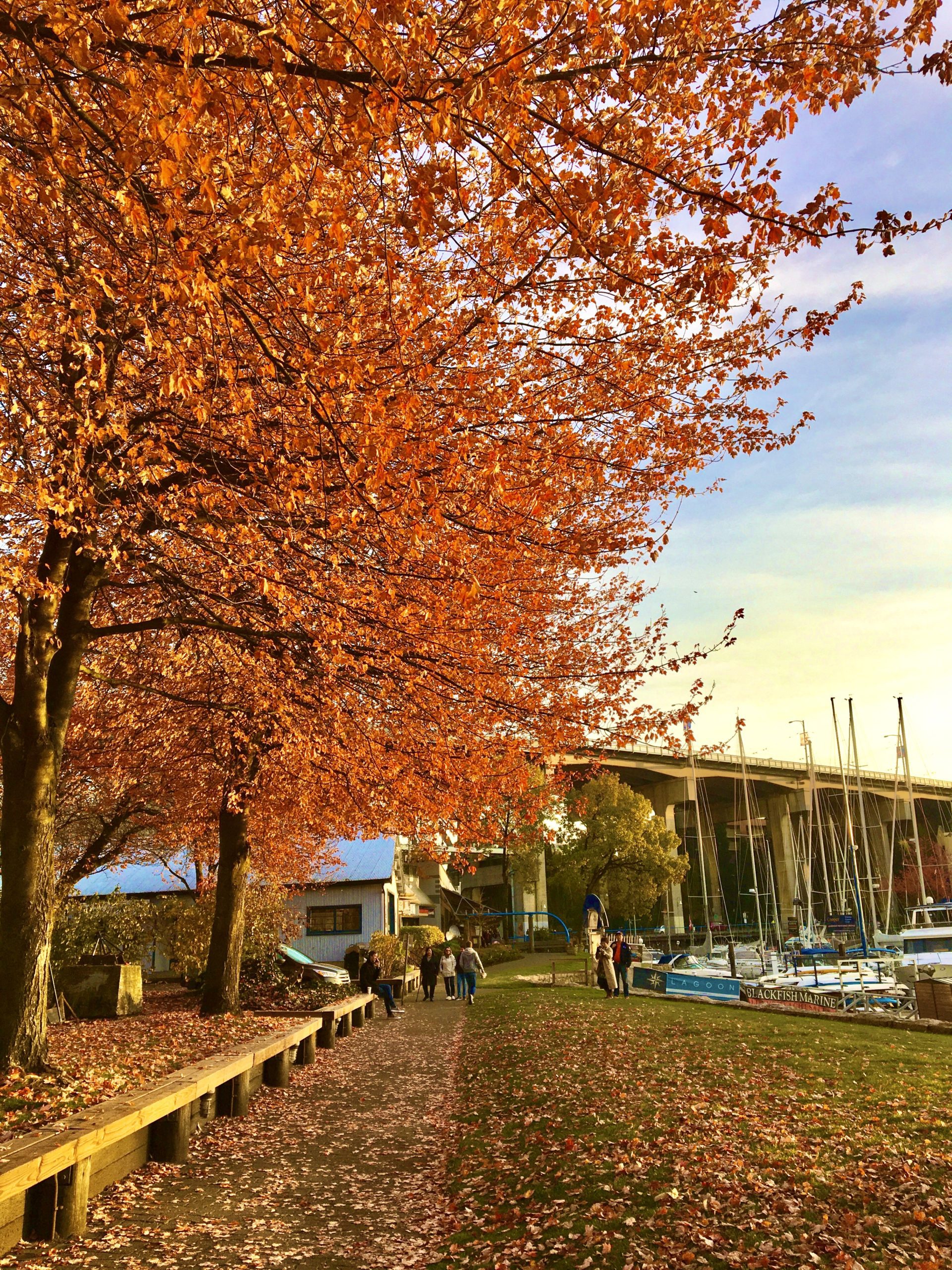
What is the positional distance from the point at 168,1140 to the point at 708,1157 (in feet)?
17.2

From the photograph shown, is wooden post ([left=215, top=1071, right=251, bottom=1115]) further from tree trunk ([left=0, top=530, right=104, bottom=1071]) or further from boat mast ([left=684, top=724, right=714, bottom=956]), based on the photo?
boat mast ([left=684, top=724, right=714, bottom=956])

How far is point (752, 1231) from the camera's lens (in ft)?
19.5

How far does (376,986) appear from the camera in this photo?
2669 cm

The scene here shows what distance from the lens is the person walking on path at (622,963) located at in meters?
27.7

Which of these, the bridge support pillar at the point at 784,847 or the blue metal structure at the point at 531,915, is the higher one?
the bridge support pillar at the point at 784,847

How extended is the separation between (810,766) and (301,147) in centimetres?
5251

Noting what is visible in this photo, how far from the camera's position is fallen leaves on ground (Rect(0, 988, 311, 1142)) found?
761 centimetres

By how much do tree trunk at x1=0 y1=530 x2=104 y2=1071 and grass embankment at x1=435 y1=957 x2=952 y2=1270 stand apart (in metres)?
4.49

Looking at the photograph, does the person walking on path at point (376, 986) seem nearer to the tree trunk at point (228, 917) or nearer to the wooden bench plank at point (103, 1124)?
the tree trunk at point (228, 917)

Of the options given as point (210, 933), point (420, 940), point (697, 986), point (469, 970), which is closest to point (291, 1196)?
point (210, 933)

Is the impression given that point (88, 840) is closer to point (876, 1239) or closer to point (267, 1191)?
point (267, 1191)

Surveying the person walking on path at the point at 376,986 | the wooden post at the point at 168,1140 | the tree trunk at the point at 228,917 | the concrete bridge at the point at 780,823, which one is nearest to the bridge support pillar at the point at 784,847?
the concrete bridge at the point at 780,823

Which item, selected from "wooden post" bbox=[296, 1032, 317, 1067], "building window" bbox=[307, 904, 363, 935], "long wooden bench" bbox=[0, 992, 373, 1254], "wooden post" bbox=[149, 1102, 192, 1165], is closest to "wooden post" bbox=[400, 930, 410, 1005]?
"building window" bbox=[307, 904, 363, 935]

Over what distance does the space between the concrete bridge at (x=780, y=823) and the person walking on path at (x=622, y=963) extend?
3321 cm
